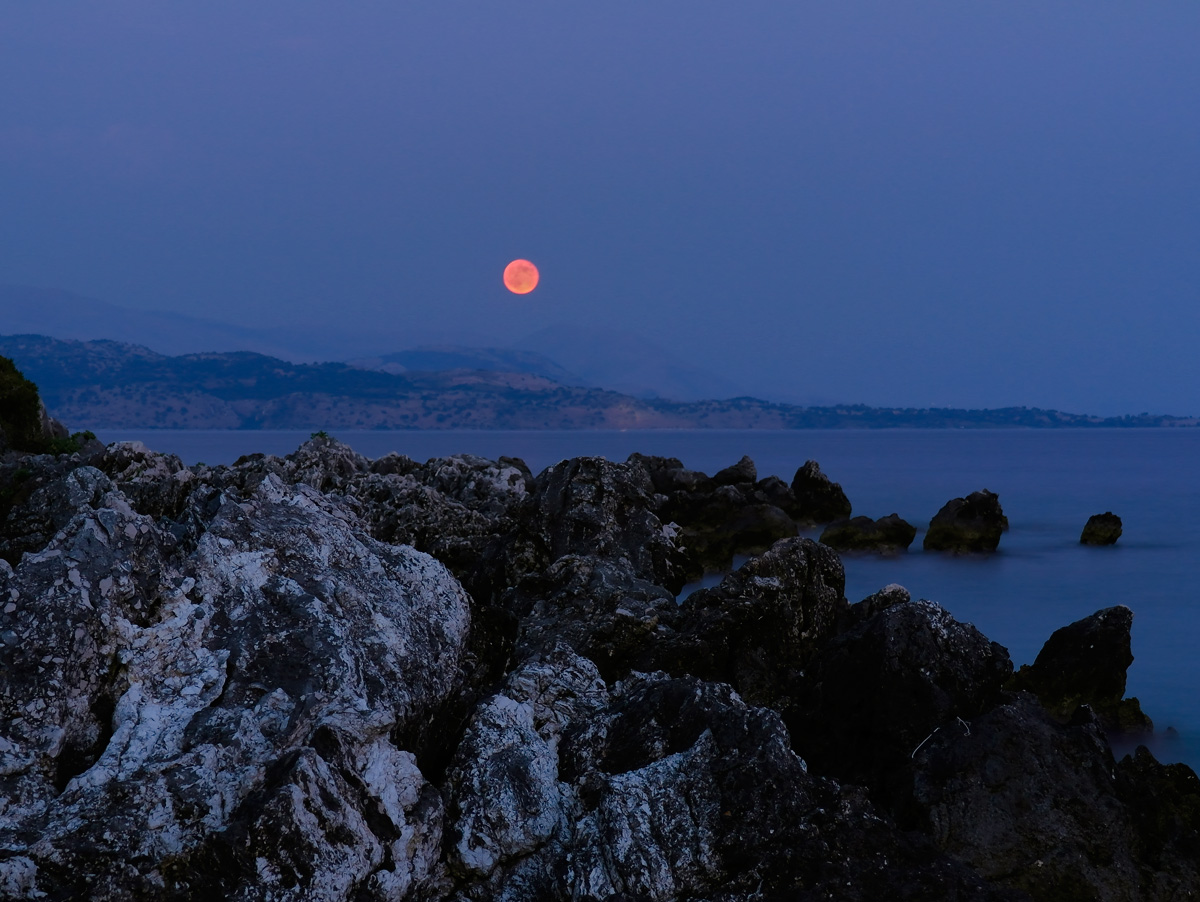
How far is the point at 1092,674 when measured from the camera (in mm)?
14742

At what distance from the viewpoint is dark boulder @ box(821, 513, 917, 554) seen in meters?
34.7

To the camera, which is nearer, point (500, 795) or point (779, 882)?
point (779, 882)

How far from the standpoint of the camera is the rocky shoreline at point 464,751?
676cm

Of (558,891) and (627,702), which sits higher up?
(627,702)

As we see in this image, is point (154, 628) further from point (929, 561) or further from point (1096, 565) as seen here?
point (1096, 565)

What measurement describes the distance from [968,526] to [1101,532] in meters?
9.27

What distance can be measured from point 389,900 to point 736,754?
2.71 metres

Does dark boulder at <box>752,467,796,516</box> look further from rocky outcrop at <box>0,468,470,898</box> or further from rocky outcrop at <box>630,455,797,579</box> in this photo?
rocky outcrop at <box>0,468,470,898</box>

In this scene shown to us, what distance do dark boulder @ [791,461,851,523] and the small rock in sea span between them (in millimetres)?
9782

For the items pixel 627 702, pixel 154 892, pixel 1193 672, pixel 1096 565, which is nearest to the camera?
pixel 154 892

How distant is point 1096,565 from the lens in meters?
36.7

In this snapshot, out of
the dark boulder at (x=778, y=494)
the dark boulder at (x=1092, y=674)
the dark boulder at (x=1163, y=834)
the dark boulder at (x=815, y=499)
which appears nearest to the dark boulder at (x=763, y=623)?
the dark boulder at (x=1092, y=674)

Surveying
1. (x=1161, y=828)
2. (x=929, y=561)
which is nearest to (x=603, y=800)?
(x=1161, y=828)

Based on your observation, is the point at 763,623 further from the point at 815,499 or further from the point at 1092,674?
the point at 815,499
